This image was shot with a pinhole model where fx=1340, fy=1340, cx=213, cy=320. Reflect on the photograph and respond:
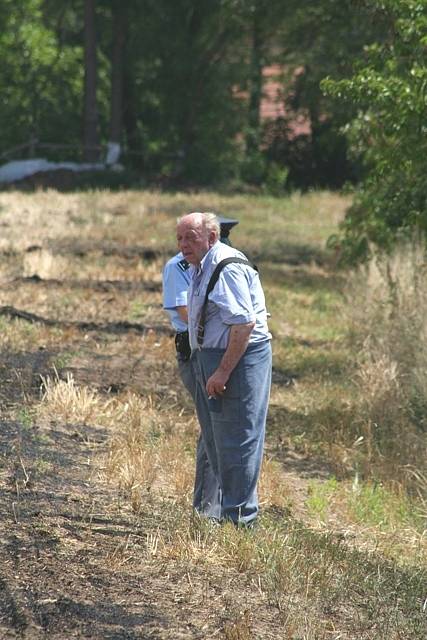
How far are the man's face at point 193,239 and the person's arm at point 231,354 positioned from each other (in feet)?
1.33

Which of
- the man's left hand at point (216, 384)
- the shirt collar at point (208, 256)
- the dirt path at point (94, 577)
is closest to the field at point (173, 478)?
the dirt path at point (94, 577)

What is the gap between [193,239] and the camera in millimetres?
6609

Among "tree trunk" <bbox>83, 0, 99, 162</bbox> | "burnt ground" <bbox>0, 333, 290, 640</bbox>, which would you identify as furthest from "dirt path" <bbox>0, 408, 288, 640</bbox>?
"tree trunk" <bbox>83, 0, 99, 162</bbox>

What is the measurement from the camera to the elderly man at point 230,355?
6.59m

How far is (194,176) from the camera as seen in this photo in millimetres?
35438

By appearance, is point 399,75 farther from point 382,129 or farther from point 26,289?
point 26,289

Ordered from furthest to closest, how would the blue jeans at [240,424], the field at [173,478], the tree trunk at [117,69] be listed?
the tree trunk at [117,69], the blue jeans at [240,424], the field at [173,478]

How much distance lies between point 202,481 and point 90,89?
27.7 m

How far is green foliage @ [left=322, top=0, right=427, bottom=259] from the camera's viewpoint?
11883mm

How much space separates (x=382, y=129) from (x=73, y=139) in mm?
23347

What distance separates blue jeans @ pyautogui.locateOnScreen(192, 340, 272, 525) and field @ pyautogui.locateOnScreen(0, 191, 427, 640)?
20 centimetres

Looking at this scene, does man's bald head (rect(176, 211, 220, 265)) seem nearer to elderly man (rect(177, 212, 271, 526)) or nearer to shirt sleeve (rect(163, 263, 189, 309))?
elderly man (rect(177, 212, 271, 526))

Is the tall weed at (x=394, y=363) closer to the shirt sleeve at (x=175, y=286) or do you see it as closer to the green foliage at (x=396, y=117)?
the green foliage at (x=396, y=117)

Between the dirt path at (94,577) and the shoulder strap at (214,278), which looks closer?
the dirt path at (94,577)
